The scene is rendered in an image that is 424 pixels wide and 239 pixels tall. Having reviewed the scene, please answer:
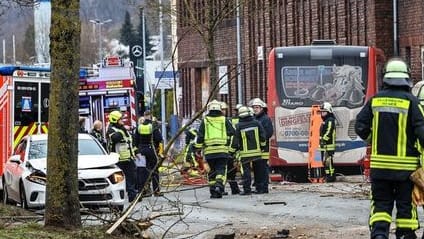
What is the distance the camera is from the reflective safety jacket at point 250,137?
20.5 meters

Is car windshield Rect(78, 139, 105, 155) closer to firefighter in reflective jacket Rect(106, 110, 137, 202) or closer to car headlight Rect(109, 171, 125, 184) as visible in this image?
firefighter in reflective jacket Rect(106, 110, 137, 202)

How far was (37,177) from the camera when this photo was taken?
17297 mm

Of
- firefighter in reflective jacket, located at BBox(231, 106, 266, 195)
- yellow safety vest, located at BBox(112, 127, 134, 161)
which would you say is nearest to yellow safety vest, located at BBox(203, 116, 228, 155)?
firefighter in reflective jacket, located at BBox(231, 106, 266, 195)

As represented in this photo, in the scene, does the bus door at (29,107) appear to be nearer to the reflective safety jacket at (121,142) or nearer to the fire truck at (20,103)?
the fire truck at (20,103)

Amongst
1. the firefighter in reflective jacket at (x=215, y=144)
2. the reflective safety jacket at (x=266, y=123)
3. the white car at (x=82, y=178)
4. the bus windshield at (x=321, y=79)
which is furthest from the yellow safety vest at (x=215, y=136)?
the bus windshield at (x=321, y=79)

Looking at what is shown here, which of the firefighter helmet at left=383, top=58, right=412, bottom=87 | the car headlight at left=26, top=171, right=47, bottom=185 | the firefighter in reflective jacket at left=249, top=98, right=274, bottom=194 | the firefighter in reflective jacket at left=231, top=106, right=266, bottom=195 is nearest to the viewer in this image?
the firefighter helmet at left=383, top=58, right=412, bottom=87

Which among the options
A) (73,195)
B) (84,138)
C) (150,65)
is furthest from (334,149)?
(150,65)

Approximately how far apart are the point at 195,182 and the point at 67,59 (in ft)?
28.1

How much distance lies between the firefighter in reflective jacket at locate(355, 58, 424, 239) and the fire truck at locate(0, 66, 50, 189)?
1349cm

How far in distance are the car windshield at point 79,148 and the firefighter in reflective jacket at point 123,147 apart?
688 mm

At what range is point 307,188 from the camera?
842 inches

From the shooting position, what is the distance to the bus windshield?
78.9ft

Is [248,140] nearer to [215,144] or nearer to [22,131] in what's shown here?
[215,144]

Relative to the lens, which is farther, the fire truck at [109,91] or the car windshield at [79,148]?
the fire truck at [109,91]
